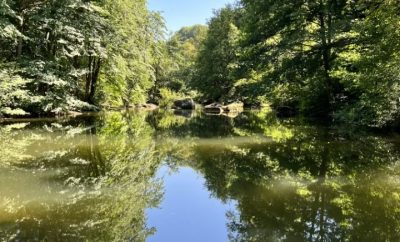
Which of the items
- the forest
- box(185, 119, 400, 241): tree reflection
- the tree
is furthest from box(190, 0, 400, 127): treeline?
the tree

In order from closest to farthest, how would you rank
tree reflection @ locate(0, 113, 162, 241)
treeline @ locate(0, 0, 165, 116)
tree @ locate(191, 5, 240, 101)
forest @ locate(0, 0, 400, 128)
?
tree reflection @ locate(0, 113, 162, 241), forest @ locate(0, 0, 400, 128), treeline @ locate(0, 0, 165, 116), tree @ locate(191, 5, 240, 101)

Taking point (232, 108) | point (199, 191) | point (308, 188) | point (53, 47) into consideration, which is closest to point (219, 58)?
point (232, 108)

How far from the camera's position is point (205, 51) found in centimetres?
4369

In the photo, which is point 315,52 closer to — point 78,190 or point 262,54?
point 262,54

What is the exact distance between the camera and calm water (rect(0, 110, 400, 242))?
449 cm

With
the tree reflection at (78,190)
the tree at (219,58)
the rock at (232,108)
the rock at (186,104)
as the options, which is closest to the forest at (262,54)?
the tree reflection at (78,190)

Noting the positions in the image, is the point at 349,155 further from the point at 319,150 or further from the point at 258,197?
the point at 258,197

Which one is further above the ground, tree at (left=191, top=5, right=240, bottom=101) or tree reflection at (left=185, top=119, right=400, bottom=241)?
tree at (left=191, top=5, right=240, bottom=101)

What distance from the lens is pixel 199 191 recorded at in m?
6.56

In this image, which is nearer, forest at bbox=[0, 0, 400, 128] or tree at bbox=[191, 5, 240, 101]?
forest at bbox=[0, 0, 400, 128]

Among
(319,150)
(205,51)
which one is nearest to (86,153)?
(319,150)

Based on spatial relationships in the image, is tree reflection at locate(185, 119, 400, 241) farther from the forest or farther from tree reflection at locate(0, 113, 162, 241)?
the forest

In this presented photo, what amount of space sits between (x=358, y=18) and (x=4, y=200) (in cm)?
1636

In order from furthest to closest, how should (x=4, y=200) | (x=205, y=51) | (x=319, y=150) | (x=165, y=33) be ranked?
1. (x=205, y=51)
2. (x=165, y=33)
3. (x=319, y=150)
4. (x=4, y=200)
